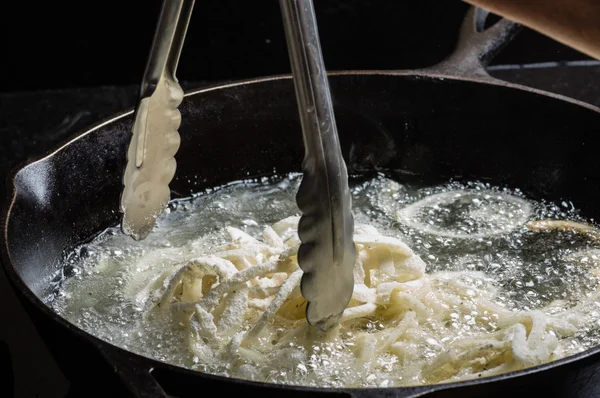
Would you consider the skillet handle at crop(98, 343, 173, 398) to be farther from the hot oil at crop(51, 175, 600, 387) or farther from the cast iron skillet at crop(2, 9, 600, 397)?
the cast iron skillet at crop(2, 9, 600, 397)

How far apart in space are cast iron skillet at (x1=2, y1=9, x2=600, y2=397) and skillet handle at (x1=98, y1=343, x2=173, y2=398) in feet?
1.41

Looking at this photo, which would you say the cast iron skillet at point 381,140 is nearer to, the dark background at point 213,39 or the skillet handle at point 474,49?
the skillet handle at point 474,49

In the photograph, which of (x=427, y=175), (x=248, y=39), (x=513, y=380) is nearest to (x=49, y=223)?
(x=427, y=175)

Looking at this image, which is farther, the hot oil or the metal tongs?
the hot oil

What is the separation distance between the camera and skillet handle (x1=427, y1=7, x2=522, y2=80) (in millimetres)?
1376

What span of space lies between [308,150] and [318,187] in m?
0.04

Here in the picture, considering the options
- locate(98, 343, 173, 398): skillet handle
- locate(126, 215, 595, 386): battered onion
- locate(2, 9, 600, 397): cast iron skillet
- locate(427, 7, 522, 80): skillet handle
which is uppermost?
locate(427, 7, 522, 80): skillet handle

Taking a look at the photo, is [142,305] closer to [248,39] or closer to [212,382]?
[212,382]

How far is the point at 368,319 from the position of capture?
0.97 m

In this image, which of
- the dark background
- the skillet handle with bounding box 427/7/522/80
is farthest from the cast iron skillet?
the dark background

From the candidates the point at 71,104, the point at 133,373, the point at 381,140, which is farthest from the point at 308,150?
the point at 71,104

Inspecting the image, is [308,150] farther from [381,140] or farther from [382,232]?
[381,140]

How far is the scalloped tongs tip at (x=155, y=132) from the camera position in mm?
850

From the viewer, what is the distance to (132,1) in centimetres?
177
